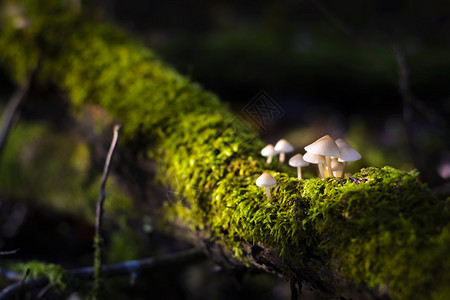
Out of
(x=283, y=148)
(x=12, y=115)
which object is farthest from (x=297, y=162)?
(x=12, y=115)

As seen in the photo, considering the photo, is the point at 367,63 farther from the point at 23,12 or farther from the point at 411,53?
the point at 23,12

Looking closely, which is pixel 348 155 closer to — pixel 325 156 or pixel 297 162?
pixel 325 156

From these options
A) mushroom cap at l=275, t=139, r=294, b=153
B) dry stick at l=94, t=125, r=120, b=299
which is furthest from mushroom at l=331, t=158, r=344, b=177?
dry stick at l=94, t=125, r=120, b=299

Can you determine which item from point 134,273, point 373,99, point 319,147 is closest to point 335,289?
point 319,147

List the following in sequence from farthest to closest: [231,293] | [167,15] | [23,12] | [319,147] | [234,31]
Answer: [167,15] < [234,31] < [23,12] < [231,293] < [319,147]

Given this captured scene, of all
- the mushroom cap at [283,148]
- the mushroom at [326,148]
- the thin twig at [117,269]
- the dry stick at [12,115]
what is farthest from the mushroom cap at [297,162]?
the dry stick at [12,115]

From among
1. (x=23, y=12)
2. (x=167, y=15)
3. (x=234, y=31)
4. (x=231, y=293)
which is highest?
(x=167, y=15)
